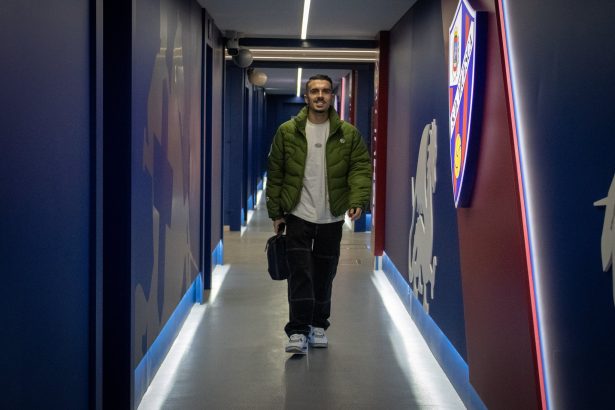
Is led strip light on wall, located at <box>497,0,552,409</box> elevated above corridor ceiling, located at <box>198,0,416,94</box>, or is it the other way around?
corridor ceiling, located at <box>198,0,416,94</box>

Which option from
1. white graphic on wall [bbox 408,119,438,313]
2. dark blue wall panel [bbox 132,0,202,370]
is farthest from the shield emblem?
dark blue wall panel [bbox 132,0,202,370]

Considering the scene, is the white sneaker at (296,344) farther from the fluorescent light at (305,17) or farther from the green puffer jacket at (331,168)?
the fluorescent light at (305,17)

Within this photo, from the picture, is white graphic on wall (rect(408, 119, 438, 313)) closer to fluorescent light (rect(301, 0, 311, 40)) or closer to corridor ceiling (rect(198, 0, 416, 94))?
corridor ceiling (rect(198, 0, 416, 94))

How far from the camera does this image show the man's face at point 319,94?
4.21 meters

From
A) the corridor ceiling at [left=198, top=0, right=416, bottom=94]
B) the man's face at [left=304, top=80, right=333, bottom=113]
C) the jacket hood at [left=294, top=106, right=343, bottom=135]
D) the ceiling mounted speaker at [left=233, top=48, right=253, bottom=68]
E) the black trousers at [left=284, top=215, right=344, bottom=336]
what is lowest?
the black trousers at [left=284, top=215, right=344, bottom=336]

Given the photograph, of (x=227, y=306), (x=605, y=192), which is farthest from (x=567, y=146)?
(x=227, y=306)

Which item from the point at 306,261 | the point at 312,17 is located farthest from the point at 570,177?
the point at 312,17

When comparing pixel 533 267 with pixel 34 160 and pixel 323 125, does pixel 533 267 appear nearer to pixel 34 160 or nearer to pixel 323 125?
pixel 34 160

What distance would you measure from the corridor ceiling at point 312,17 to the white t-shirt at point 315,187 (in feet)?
5.84

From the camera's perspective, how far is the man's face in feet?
13.8

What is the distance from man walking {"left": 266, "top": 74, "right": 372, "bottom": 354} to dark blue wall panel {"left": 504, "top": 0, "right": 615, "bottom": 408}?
171 cm

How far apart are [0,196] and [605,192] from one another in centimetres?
139

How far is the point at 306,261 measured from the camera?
171 inches

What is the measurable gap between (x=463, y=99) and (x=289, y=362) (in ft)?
5.43
